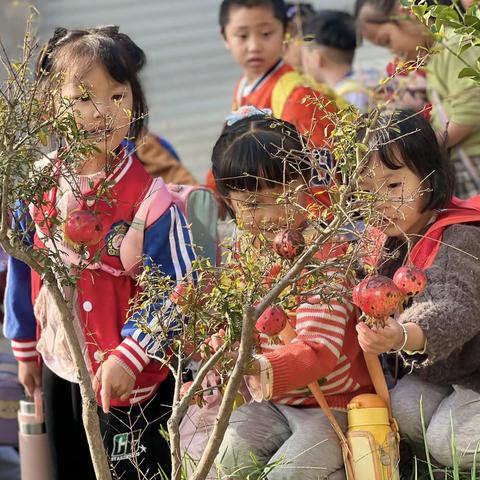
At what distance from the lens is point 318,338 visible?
298 cm

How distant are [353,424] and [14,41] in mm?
5714

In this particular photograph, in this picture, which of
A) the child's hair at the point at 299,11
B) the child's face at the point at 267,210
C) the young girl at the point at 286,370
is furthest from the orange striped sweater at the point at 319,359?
the child's hair at the point at 299,11

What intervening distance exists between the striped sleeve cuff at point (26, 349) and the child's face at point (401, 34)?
2243mm

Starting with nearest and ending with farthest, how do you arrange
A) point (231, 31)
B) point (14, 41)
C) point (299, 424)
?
1. point (299, 424)
2. point (231, 31)
3. point (14, 41)

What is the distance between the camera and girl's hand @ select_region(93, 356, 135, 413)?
2971mm

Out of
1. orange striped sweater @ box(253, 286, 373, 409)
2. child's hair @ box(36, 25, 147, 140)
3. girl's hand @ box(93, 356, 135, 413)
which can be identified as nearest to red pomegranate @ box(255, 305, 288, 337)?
orange striped sweater @ box(253, 286, 373, 409)

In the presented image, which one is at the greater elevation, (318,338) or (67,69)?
(67,69)

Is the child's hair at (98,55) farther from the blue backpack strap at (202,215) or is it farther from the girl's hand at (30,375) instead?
the girl's hand at (30,375)

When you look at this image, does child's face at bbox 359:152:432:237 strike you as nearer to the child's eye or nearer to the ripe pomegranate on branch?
the ripe pomegranate on branch

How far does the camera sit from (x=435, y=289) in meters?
2.93

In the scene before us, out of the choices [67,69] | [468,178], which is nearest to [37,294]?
[67,69]

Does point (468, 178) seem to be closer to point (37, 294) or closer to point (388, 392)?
point (388, 392)

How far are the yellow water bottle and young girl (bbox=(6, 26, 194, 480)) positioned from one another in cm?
57

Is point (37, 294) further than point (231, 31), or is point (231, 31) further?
point (231, 31)
